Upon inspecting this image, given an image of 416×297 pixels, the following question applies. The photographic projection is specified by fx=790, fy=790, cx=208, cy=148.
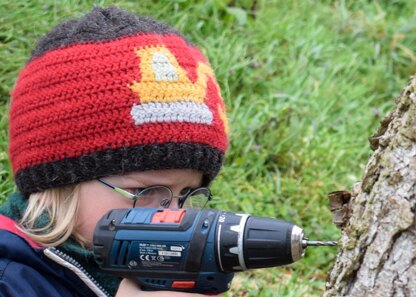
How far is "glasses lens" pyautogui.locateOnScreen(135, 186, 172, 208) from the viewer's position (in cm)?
240

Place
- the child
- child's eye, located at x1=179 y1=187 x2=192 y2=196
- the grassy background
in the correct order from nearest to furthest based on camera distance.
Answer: the child, child's eye, located at x1=179 y1=187 x2=192 y2=196, the grassy background

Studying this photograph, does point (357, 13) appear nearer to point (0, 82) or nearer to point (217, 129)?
point (0, 82)

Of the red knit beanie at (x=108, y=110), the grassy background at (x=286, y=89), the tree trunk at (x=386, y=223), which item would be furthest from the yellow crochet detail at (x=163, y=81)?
the grassy background at (x=286, y=89)

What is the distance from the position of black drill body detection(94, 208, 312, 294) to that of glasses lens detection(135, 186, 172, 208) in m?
0.33

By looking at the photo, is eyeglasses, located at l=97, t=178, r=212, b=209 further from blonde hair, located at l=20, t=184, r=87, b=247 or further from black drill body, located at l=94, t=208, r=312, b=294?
black drill body, located at l=94, t=208, r=312, b=294

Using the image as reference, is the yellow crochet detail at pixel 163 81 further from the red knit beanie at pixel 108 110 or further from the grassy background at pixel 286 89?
the grassy background at pixel 286 89

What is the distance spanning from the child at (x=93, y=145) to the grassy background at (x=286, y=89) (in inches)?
35.5

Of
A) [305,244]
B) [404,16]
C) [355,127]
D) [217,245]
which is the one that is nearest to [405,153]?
[305,244]

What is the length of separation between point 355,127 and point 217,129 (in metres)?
2.56

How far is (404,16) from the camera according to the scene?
6.74 metres

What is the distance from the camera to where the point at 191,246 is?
75.0 inches

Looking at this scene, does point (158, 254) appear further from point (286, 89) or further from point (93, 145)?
point (286, 89)

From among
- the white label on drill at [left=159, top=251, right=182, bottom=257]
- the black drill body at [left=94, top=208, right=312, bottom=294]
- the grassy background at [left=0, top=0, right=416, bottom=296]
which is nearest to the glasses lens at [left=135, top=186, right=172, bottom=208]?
the black drill body at [left=94, top=208, right=312, bottom=294]

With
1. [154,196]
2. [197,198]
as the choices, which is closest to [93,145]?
[154,196]
